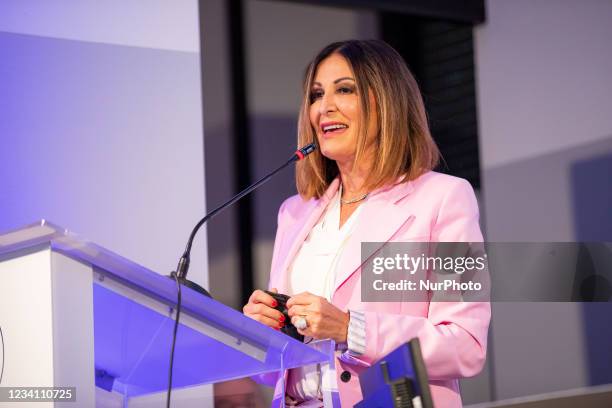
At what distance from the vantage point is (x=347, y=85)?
216 centimetres

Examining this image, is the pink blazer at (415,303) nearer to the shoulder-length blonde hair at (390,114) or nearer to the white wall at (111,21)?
the shoulder-length blonde hair at (390,114)

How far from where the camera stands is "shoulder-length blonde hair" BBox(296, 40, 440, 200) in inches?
82.1

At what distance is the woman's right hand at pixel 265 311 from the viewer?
5.55 feet

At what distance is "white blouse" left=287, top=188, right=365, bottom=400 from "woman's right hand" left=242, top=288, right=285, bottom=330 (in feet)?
0.79

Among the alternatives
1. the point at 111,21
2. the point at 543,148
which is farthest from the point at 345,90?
the point at 543,148

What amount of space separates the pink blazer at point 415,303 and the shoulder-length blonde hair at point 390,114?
0.17ft

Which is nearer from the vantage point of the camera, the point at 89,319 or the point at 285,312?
the point at 89,319

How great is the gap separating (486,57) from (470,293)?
2.76 m

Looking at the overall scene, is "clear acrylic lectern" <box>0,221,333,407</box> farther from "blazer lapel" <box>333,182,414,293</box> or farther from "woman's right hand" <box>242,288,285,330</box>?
"blazer lapel" <box>333,182,414,293</box>

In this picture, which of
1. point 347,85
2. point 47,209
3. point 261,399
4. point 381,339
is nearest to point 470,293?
point 381,339

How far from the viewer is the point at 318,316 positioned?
5.26 feet

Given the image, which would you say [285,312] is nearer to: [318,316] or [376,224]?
[318,316]

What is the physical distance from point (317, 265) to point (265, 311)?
0.37 meters

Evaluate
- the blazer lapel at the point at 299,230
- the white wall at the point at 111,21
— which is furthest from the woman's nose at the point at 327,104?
the white wall at the point at 111,21
